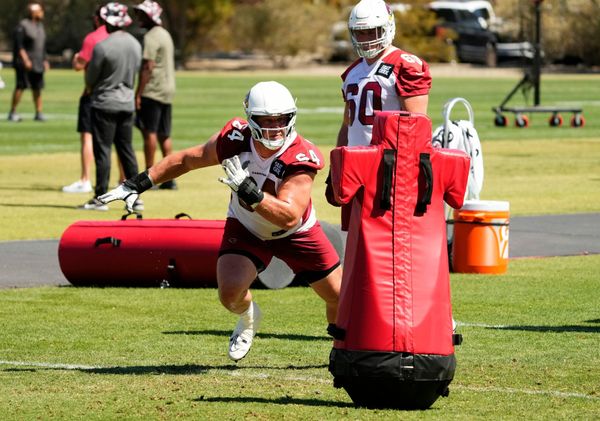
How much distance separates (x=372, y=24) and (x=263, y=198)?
81.8 inches

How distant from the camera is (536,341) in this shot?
31.1 feet

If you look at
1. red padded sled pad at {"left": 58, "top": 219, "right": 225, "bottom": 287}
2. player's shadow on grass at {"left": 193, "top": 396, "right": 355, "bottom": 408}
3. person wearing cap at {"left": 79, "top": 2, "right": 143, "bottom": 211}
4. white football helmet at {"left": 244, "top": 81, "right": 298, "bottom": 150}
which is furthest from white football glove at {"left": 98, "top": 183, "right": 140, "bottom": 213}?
person wearing cap at {"left": 79, "top": 2, "right": 143, "bottom": 211}

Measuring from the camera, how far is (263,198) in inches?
301

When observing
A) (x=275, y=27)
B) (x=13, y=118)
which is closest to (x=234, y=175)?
(x=13, y=118)

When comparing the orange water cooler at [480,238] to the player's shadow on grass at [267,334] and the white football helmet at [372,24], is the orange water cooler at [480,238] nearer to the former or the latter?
the player's shadow on grass at [267,334]

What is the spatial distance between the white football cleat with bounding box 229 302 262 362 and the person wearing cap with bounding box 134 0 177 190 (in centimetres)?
998

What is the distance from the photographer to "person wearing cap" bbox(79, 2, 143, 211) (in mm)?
17281

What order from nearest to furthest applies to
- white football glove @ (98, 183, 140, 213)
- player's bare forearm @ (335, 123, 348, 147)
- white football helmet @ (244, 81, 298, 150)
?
white football helmet @ (244, 81, 298, 150) < white football glove @ (98, 183, 140, 213) < player's bare forearm @ (335, 123, 348, 147)

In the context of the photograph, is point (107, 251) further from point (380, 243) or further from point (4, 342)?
point (380, 243)

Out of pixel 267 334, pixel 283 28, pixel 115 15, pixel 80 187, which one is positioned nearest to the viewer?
pixel 267 334

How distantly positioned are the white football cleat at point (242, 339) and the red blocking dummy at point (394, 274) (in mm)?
1341

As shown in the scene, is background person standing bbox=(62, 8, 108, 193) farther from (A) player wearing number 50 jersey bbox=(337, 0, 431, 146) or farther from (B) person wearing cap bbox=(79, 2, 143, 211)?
(A) player wearing number 50 jersey bbox=(337, 0, 431, 146)

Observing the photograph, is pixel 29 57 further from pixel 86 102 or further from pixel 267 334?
pixel 267 334

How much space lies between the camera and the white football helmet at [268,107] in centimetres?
801
